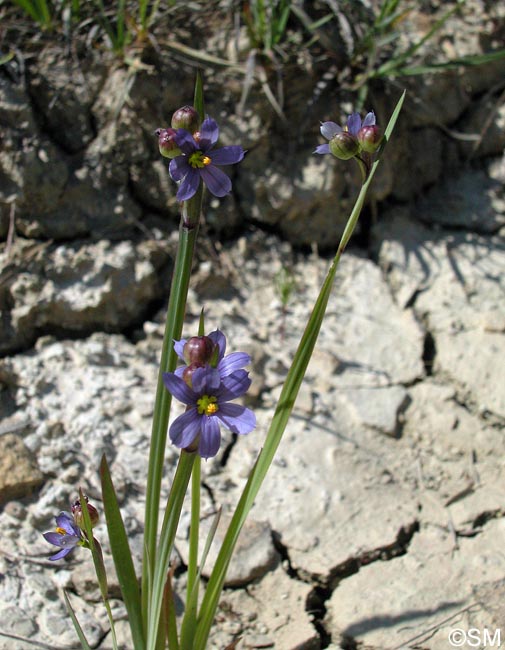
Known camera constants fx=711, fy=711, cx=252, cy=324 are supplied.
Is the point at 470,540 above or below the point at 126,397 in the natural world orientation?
below

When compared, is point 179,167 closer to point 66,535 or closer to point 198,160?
point 198,160

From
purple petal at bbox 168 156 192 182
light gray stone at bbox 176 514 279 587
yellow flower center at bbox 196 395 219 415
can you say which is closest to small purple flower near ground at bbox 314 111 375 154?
purple petal at bbox 168 156 192 182

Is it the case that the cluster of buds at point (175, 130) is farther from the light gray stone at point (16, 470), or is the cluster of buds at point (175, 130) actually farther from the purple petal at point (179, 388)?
the light gray stone at point (16, 470)

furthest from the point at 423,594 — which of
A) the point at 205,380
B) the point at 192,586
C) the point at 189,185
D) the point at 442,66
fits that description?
the point at 442,66

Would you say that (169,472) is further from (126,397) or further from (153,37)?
(153,37)

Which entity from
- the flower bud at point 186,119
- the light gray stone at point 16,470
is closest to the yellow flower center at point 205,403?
the flower bud at point 186,119

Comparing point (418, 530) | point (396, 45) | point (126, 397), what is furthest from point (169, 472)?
point (396, 45)

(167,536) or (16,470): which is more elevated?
(16,470)
